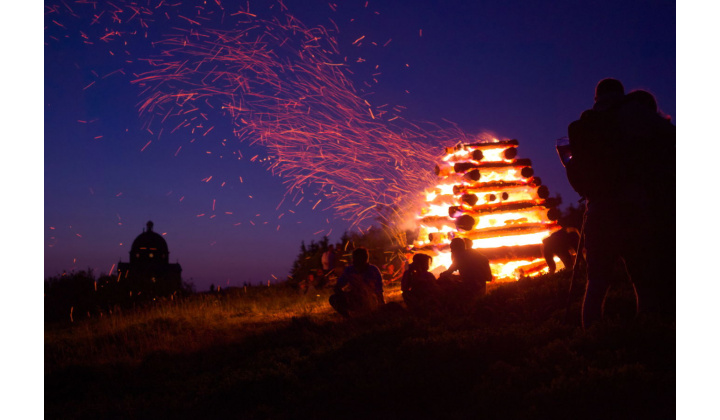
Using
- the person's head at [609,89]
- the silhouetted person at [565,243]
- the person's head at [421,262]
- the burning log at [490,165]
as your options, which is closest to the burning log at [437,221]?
the burning log at [490,165]

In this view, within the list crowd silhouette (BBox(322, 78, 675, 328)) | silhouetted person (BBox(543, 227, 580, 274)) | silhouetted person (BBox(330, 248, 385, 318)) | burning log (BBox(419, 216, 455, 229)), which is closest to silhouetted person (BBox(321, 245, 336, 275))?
burning log (BBox(419, 216, 455, 229))

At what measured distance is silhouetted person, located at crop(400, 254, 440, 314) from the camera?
31.2 feet

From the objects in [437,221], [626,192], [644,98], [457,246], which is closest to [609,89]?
[644,98]

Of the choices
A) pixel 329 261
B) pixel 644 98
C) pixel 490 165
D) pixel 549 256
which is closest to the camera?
pixel 644 98

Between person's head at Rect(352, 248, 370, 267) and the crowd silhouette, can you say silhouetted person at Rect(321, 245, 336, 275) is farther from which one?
the crowd silhouette

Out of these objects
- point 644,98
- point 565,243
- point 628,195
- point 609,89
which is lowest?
point 565,243

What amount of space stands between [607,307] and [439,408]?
3.09 metres

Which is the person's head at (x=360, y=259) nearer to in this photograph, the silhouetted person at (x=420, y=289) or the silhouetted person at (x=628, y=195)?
the silhouetted person at (x=420, y=289)

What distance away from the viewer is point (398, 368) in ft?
20.7

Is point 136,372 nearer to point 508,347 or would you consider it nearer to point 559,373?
point 508,347

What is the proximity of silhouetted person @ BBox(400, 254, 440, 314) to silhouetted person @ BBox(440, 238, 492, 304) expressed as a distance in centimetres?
25

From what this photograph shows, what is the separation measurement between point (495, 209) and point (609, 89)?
24.5 feet

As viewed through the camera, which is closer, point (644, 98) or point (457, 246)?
point (644, 98)

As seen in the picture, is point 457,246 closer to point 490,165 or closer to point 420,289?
point 420,289
